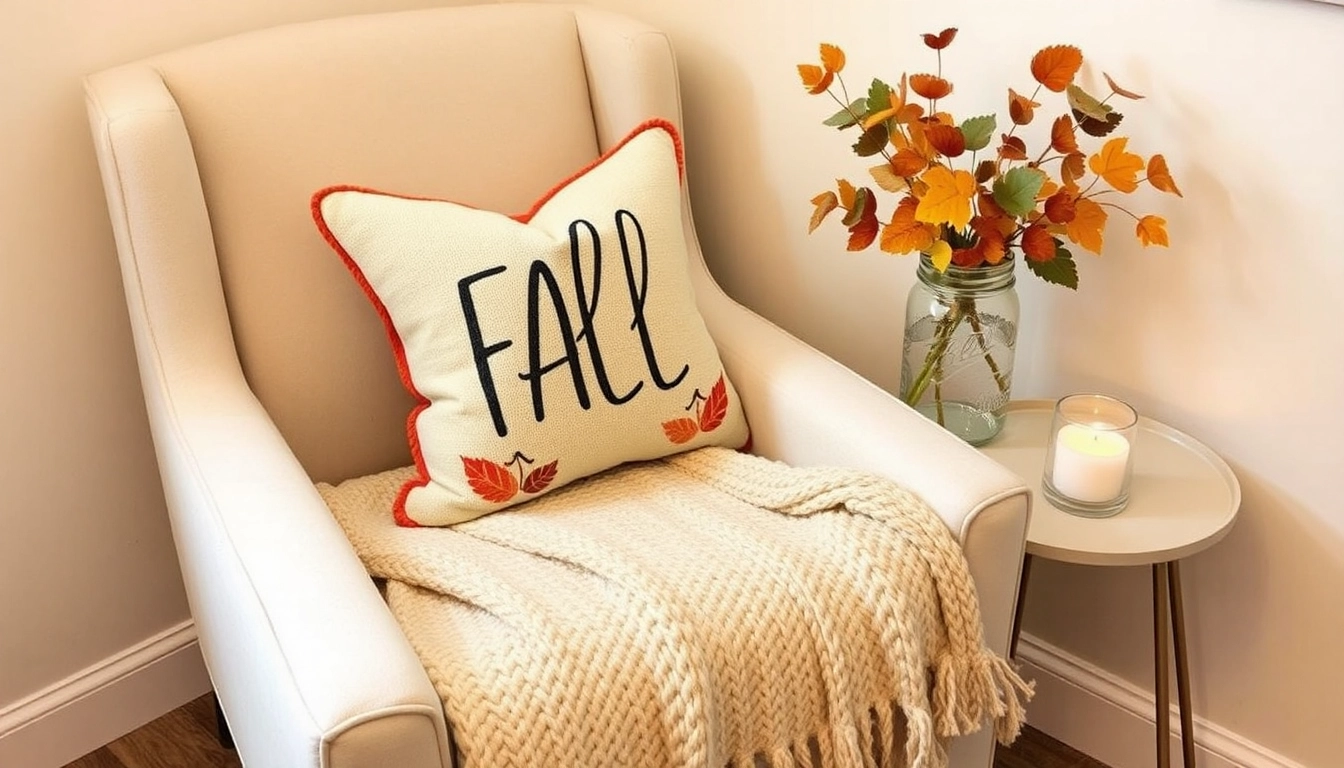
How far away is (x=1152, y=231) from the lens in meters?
1.20

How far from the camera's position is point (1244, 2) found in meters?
1.15

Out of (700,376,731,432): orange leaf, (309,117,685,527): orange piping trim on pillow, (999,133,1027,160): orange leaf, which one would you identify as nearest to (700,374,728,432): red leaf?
(700,376,731,432): orange leaf

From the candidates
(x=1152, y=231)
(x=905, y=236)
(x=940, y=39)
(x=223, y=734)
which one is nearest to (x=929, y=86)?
(x=940, y=39)

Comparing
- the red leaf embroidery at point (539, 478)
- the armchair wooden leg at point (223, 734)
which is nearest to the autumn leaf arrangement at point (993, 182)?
the red leaf embroidery at point (539, 478)

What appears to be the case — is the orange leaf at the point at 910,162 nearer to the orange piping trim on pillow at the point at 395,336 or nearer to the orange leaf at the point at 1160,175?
the orange leaf at the point at 1160,175

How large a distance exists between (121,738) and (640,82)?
42.4 inches

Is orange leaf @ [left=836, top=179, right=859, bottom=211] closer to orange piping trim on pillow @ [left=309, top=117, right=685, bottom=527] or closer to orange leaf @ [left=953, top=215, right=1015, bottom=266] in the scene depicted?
orange leaf @ [left=953, top=215, right=1015, bottom=266]

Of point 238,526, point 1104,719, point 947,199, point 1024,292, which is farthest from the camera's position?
point 1104,719

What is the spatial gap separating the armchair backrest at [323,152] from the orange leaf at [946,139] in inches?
15.1

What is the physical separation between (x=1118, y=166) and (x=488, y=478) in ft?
2.24

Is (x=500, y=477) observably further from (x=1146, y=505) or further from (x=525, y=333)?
(x=1146, y=505)

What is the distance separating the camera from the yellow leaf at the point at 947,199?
3.84ft

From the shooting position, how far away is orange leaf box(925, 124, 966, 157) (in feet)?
3.96

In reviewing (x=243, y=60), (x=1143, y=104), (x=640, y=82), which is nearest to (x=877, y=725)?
(x=1143, y=104)
